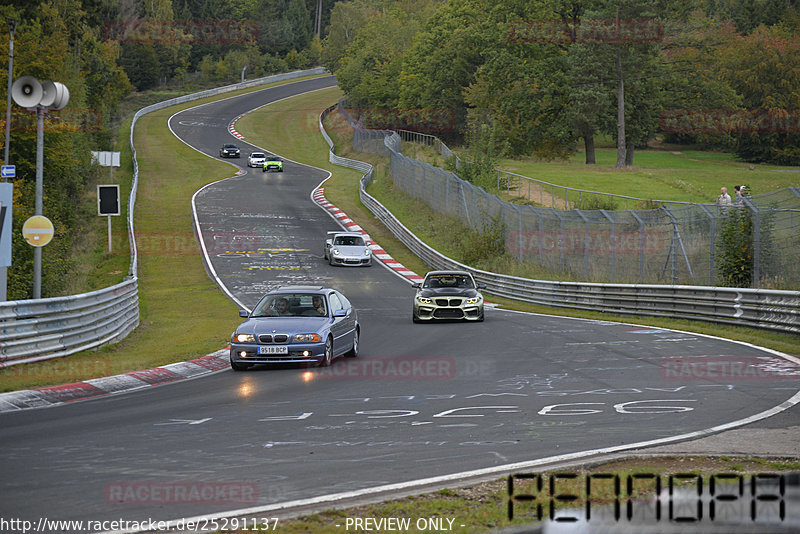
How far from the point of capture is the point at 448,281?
1025 inches

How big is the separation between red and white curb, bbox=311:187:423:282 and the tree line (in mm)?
15055

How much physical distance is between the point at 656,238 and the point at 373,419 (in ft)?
56.4

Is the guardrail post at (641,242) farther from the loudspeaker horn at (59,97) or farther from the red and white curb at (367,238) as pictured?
the loudspeaker horn at (59,97)

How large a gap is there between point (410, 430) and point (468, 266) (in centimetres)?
2820

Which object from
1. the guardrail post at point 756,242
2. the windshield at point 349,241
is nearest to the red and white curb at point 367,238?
the windshield at point 349,241

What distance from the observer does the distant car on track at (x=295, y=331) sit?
1598cm

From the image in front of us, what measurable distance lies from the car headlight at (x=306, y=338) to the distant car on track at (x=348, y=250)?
82.6 ft

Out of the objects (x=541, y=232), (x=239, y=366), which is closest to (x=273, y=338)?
(x=239, y=366)

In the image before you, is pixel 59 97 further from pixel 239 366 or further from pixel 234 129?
pixel 234 129

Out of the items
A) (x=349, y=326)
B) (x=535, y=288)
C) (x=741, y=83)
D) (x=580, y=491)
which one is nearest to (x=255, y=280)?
(x=535, y=288)

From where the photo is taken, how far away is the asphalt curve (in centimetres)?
730

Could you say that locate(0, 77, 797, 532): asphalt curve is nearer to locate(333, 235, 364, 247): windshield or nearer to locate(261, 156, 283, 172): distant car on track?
locate(333, 235, 364, 247): windshield

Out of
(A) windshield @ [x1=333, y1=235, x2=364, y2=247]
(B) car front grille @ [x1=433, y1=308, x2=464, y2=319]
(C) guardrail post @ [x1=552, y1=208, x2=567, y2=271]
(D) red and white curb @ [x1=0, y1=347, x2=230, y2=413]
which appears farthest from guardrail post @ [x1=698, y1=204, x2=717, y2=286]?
→ (A) windshield @ [x1=333, y1=235, x2=364, y2=247]

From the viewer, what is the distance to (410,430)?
9.92 meters
